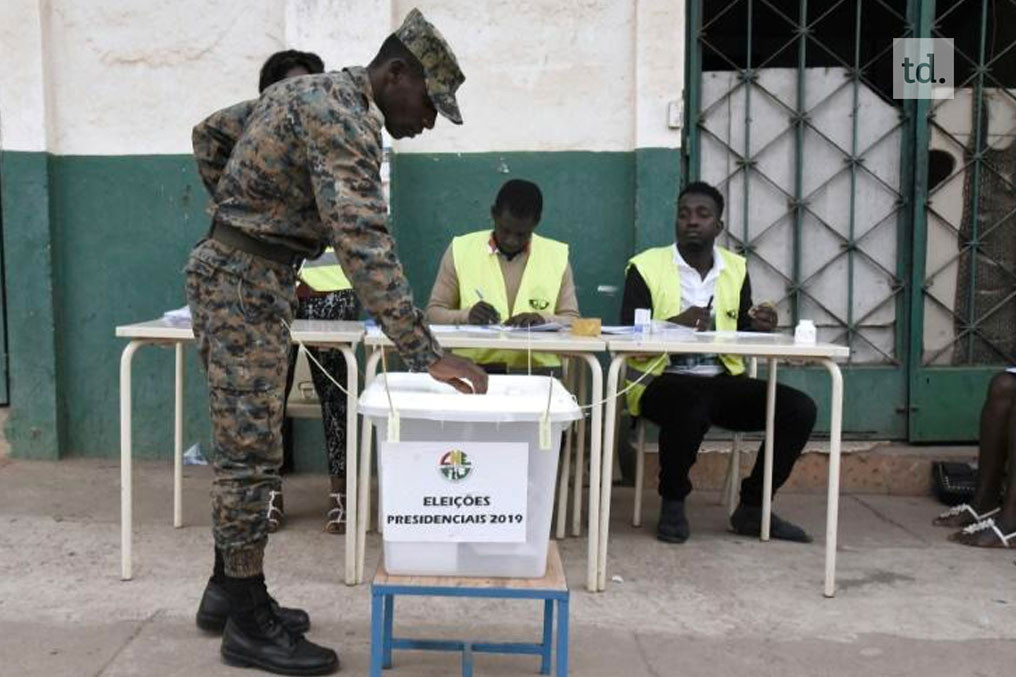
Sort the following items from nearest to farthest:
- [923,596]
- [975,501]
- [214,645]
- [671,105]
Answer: [214,645] < [923,596] < [975,501] < [671,105]

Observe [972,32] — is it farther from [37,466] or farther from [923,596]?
[37,466]

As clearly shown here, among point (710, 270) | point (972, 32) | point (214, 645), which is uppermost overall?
point (972, 32)

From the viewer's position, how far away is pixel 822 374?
17.2 ft

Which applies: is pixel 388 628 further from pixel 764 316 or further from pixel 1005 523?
pixel 1005 523

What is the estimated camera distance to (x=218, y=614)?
3.17 meters

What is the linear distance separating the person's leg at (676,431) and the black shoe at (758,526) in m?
0.25

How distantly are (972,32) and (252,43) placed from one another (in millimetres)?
3671

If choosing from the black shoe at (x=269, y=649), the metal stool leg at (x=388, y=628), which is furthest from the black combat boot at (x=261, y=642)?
the metal stool leg at (x=388, y=628)

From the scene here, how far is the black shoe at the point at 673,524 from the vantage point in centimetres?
425

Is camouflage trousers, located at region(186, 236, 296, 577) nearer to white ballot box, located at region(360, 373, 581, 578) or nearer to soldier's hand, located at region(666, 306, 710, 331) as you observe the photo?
white ballot box, located at region(360, 373, 581, 578)

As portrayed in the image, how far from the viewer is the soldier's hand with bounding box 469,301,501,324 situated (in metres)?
4.10

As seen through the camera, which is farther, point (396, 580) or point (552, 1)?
point (552, 1)

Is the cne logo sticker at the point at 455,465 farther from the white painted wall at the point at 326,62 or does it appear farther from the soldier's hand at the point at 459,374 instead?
the white painted wall at the point at 326,62

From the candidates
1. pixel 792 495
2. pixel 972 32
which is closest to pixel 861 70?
pixel 972 32
